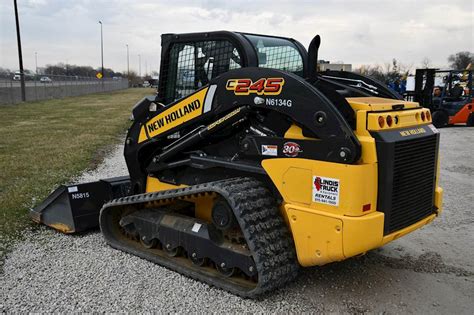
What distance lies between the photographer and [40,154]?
1071 centimetres

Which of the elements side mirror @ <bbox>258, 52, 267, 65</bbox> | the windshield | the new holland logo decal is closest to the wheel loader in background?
the windshield

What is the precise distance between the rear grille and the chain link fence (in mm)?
28084

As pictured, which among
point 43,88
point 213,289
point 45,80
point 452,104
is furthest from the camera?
point 45,80

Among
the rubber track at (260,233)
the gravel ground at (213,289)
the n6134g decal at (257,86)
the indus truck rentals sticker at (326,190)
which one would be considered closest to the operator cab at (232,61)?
the n6134g decal at (257,86)

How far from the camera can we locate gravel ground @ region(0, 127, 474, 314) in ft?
12.7

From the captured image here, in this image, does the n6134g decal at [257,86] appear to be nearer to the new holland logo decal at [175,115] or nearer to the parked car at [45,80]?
the new holland logo decal at [175,115]

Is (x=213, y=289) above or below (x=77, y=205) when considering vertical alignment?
below

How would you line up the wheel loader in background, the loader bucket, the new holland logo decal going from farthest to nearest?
the wheel loader in background, the loader bucket, the new holland logo decal

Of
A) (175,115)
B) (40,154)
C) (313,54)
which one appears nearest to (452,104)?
(40,154)

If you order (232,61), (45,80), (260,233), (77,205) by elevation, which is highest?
(232,61)

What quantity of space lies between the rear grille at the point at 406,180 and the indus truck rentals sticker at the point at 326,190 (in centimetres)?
37

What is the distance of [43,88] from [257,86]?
34.4 metres

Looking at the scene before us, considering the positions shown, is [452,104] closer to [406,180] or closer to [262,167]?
[406,180]

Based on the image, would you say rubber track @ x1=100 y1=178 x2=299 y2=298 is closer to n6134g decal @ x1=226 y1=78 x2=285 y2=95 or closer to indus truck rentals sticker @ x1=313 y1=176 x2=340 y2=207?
indus truck rentals sticker @ x1=313 y1=176 x2=340 y2=207
